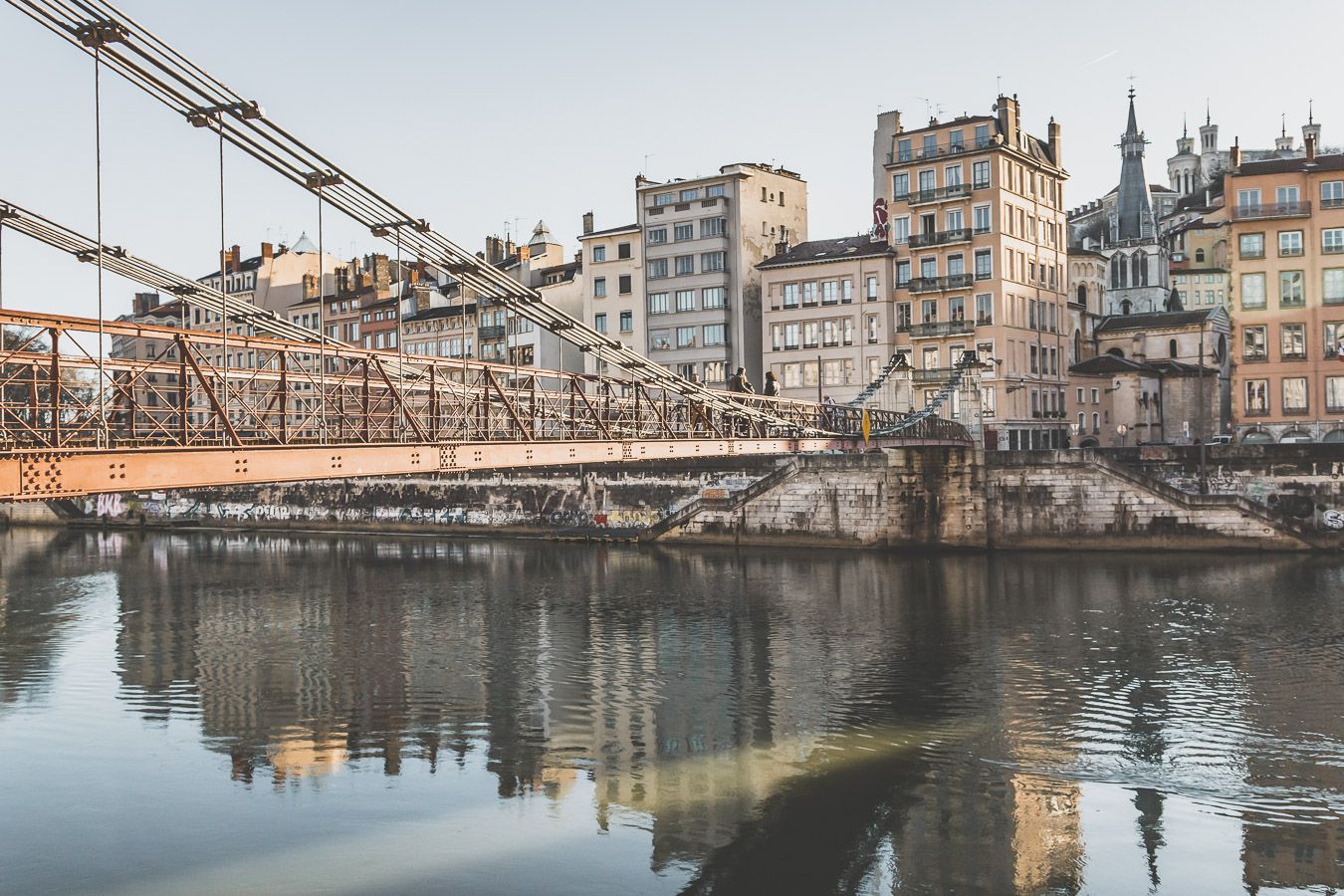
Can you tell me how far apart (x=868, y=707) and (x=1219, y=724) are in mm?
6565

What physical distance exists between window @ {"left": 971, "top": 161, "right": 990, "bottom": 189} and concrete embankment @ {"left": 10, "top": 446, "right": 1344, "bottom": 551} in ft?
63.7

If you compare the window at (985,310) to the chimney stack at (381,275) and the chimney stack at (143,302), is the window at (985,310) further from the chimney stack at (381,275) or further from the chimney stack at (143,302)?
the chimney stack at (143,302)

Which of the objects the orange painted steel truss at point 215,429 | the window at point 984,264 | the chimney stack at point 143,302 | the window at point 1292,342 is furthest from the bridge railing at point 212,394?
the chimney stack at point 143,302

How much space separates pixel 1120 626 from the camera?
109 feet

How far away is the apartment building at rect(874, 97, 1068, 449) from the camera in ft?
212

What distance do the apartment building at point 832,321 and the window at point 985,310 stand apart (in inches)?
204

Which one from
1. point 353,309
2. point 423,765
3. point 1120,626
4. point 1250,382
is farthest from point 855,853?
point 353,309

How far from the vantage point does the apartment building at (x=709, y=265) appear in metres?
75.6

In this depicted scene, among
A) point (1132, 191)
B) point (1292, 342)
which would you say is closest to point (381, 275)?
point (1292, 342)

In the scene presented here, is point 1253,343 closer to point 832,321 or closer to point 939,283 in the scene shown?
point 939,283

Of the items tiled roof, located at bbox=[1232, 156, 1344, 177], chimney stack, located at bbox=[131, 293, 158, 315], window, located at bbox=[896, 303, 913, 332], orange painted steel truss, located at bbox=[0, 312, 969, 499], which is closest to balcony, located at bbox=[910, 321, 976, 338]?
window, located at bbox=[896, 303, 913, 332]

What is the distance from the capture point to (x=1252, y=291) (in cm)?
6241

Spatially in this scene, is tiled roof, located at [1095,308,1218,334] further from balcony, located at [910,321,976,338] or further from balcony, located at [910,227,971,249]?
balcony, located at [910,227,971,249]

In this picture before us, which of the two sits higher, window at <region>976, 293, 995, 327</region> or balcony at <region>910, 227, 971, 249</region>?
balcony at <region>910, 227, 971, 249</region>
